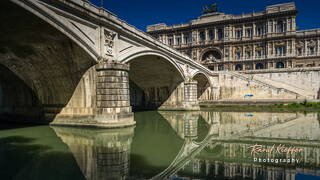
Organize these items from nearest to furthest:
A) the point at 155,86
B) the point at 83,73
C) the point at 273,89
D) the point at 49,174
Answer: the point at 49,174
the point at 83,73
the point at 155,86
the point at 273,89

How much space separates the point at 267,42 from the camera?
53812 millimetres

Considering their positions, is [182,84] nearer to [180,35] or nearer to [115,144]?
[115,144]

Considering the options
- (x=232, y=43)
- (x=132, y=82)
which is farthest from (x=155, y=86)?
(x=232, y=43)

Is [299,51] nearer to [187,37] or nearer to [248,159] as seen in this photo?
[187,37]

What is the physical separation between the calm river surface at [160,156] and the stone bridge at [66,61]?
2350mm

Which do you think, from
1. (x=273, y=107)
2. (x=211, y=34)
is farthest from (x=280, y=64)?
(x=273, y=107)

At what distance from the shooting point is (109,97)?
13.6 m

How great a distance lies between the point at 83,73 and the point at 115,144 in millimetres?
6005

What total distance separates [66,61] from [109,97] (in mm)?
3464

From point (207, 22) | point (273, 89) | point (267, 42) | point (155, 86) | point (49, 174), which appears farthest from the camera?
point (207, 22)

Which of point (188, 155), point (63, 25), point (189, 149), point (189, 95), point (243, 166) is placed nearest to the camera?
point (243, 166)

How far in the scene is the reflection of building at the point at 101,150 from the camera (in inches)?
263

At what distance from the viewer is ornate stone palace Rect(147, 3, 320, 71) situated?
52.3m

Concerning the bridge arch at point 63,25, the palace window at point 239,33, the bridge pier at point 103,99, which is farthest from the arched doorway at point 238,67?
the bridge arch at point 63,25
